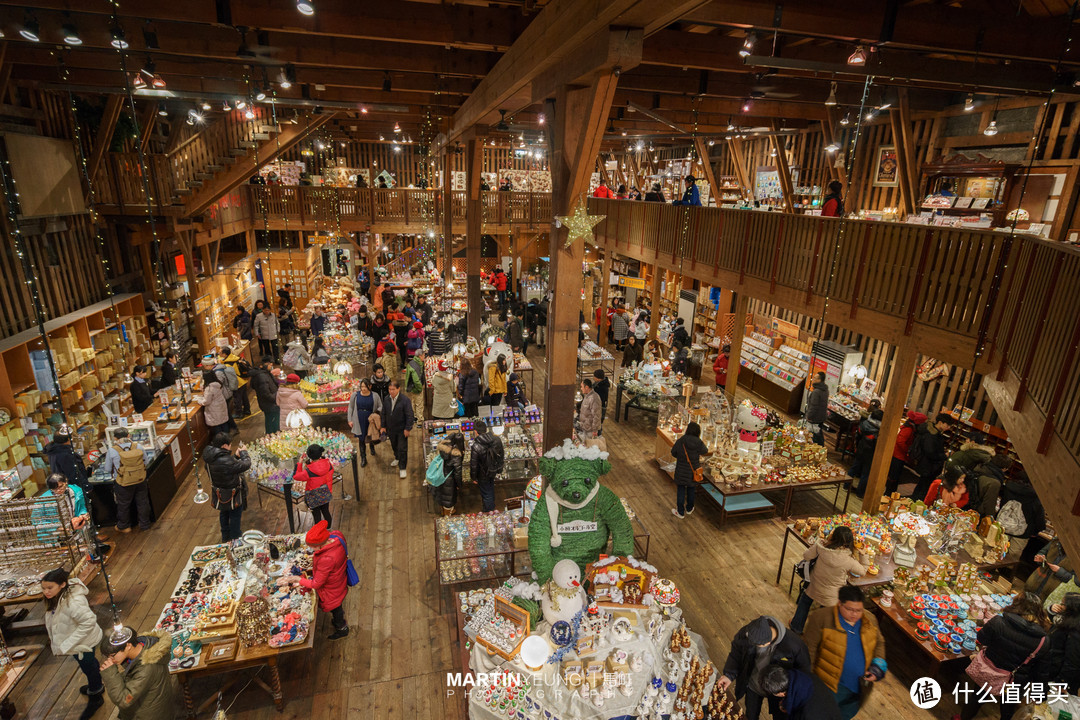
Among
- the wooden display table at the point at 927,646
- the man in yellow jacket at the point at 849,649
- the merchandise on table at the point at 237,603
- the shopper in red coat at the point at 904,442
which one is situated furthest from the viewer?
the shopper in red coat at the point at 904,442

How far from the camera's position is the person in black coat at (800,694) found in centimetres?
338

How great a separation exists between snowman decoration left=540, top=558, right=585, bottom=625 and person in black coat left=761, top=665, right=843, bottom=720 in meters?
1.51

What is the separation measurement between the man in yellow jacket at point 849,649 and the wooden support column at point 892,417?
3.11 m

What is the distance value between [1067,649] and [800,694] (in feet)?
8.00

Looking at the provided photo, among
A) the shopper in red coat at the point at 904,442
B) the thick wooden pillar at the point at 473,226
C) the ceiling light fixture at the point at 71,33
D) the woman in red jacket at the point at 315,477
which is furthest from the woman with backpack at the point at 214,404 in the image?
the shopper in red coat at the point at 904,442

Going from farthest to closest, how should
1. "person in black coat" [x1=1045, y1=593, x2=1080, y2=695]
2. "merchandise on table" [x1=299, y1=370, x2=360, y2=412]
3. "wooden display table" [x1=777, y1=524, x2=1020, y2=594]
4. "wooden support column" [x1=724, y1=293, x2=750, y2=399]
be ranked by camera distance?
"merchandise on table" [x1=299, y1=370, x2=360, y2=412]
"wooden support column" [x1=724, y1=293, x2=750, y2=399]
"wooden display table" [x1=777, y1=524, x2=1020, y2=594]
"person in black coat" [x1=1045, y1=593, x2=1080, y2=695]

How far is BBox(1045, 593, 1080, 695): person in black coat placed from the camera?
403 centimetres

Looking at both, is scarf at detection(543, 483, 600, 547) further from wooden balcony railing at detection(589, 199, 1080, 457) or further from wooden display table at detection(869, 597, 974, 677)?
wooden display table at detection(869, 597, 974, 677)

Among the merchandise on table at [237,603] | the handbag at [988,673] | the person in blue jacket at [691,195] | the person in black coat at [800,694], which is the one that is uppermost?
the person in blue jacket at [691,195]

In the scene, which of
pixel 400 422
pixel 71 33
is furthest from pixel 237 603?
pixel 71 33

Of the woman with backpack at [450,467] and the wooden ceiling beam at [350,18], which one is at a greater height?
the wooden ceiling beam at [350,18]

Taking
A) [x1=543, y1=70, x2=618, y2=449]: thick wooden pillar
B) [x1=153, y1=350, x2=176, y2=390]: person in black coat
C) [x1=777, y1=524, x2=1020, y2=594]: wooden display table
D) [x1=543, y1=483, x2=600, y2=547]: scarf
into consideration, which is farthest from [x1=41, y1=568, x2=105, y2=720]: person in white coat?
[x1=777, y1=524, x2=1020, y2=594]: wooden display table

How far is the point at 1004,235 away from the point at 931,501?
12.0 feet

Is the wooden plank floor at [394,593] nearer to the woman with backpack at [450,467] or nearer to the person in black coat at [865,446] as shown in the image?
the woman with backpack at [450,467]
